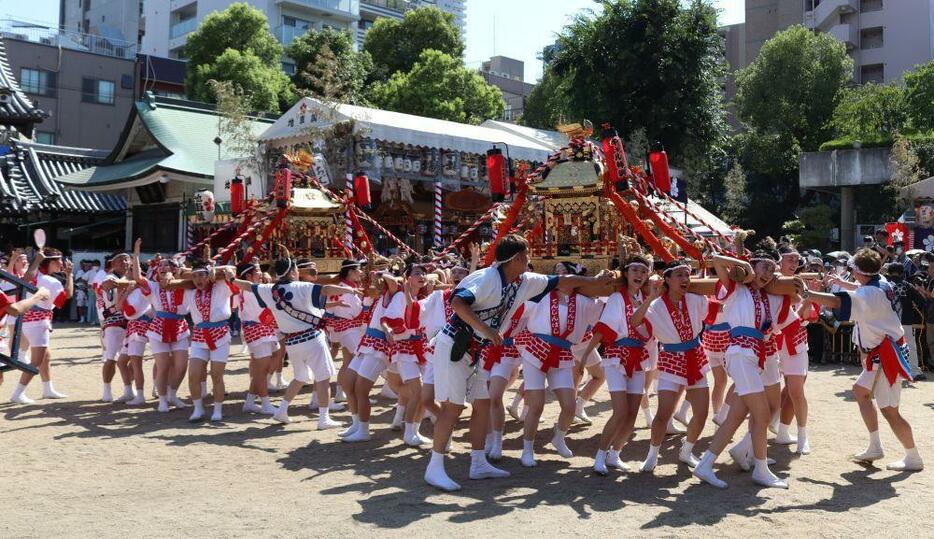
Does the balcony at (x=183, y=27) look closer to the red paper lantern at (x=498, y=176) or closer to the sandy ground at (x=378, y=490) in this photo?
the red paper lantern at (x=498, y=176)

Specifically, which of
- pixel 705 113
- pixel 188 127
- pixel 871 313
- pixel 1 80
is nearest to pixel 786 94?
pixel 705 113

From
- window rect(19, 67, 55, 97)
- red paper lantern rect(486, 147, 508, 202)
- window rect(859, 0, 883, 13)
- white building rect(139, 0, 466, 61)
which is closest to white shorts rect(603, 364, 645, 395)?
red paper lantern rect(486, 147, 508, 202)

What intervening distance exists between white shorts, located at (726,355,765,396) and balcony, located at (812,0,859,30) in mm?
39818

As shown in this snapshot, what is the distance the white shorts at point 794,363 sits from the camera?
24.0 ft

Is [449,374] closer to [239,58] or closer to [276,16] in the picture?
[239,58]

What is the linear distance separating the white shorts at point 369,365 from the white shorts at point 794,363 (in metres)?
3.66

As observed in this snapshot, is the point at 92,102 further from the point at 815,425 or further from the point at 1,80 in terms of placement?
the point at 815,425

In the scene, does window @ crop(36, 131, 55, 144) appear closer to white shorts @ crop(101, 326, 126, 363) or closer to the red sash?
white shorts @ crop(101, 326, 126, 363)

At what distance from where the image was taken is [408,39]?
36.6 m

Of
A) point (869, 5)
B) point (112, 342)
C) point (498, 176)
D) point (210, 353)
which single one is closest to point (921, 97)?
point (869, 5)

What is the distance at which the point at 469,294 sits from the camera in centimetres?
575

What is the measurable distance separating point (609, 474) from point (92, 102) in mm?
38468

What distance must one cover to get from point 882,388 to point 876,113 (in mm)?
26776

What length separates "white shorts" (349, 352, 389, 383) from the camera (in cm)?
792
